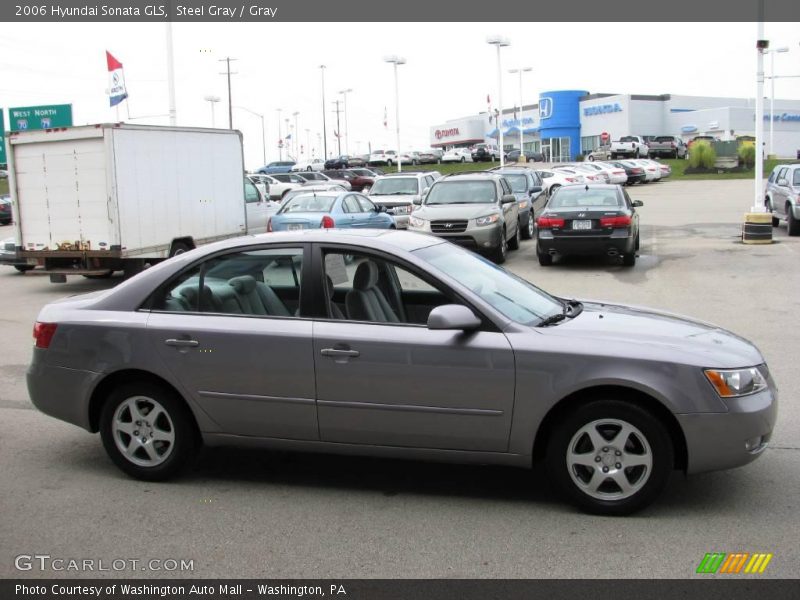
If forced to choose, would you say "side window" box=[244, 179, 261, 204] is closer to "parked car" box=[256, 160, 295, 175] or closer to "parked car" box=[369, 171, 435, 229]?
"parked car" box=[369, 171, 435, 229]

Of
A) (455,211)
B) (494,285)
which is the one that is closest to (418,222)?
(455,211)

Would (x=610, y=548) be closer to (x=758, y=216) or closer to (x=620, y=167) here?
(x=758, y=216)

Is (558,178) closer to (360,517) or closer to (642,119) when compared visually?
(360,517)

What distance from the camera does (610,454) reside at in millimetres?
4699

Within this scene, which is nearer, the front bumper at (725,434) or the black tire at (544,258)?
the front bumper at (725,434)

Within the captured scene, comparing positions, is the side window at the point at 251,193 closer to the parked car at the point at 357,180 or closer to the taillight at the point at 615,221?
the taillight at the point at 615,221

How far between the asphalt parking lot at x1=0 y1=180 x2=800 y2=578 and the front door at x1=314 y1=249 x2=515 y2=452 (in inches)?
17.1

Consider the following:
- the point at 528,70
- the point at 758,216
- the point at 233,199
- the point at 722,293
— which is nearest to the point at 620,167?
the point at 528,70

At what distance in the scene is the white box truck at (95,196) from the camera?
49.9ft

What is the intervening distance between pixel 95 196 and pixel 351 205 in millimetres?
5602

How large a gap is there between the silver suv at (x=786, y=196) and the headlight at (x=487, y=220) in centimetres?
763

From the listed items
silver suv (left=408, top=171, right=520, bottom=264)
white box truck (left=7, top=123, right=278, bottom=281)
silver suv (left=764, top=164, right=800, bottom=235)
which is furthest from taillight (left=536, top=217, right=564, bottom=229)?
silver suv (left=764, top=164, right=800, bottom=235)

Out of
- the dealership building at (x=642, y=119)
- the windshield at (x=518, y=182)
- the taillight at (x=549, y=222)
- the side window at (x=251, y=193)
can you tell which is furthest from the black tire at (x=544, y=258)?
the dealership building at (x=642, y=119)

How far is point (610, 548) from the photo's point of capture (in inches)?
171
